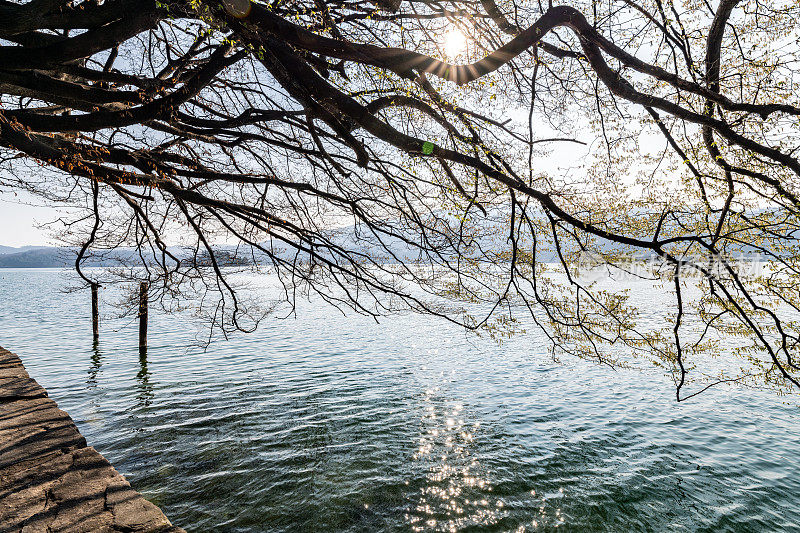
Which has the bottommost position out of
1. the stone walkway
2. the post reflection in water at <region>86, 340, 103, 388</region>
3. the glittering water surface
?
the post reflection in water at <region>86, 340, 103, 388</region>

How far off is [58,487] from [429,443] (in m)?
6.46

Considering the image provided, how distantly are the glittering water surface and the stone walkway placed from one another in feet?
6.06

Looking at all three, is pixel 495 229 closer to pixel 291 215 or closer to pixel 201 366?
pixel 291 215

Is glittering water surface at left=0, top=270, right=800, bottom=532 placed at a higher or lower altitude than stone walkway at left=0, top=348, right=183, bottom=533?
lower

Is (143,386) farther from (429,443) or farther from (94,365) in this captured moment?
(429,443)

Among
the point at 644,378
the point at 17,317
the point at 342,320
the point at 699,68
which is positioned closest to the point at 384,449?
the point at 699,68

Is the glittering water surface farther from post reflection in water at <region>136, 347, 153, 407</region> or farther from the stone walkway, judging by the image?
the stone walkway

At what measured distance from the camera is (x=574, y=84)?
6.68m

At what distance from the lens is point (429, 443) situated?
8695 mm

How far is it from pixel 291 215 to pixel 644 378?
13.6 m

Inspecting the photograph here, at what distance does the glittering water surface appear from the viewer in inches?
247

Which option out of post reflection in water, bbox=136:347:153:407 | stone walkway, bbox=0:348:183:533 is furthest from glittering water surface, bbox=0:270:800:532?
stone walkway, bbox=0:348:183:533

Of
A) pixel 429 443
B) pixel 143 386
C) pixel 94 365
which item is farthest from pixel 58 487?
pixel 94 365

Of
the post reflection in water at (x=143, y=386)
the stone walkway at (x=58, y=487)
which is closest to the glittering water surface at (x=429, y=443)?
the post reflection in water at (x=143, y=386)
